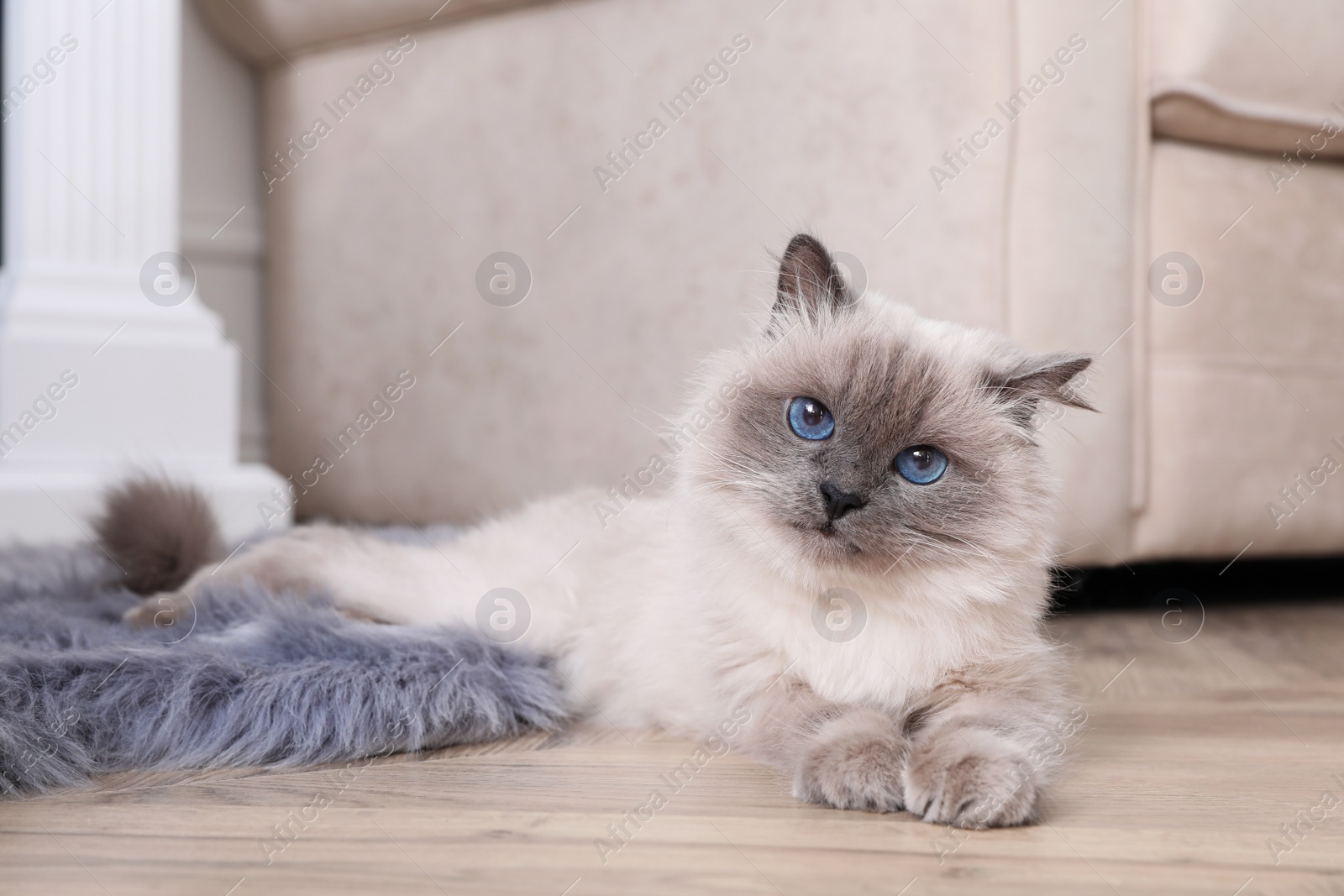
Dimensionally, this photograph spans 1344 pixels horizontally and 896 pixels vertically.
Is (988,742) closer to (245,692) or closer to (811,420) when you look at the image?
(811,420)

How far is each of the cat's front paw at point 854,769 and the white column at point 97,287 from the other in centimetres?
199

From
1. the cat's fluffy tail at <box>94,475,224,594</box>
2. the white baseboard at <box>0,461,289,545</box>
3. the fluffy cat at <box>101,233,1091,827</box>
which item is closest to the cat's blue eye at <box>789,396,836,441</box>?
the fluffy cat at <box>101,233,1091,827</box>

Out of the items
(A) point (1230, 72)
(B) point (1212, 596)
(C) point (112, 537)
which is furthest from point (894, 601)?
(B) point (1212, 596)

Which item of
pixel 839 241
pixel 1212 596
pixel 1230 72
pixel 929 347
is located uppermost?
pixel 1230 72

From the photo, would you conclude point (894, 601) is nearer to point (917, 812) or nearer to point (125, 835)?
point (917, 812)

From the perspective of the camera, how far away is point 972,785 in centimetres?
102

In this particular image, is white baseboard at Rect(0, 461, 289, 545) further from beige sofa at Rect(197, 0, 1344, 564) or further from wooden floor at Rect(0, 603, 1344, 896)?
wooden floor at Rect(0, 603, 1344, 896)

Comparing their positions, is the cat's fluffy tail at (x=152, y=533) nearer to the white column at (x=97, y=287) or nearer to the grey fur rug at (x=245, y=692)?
the grey fur rug at (x=245, y=692)

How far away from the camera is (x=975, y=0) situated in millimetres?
2168

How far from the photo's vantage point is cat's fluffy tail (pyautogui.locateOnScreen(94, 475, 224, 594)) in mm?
1839

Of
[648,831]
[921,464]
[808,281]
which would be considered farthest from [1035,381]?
[648,831]

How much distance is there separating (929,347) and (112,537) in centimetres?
144

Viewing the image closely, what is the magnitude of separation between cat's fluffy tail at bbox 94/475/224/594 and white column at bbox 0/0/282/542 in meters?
0.77

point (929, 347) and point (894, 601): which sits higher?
point (929, 347)
